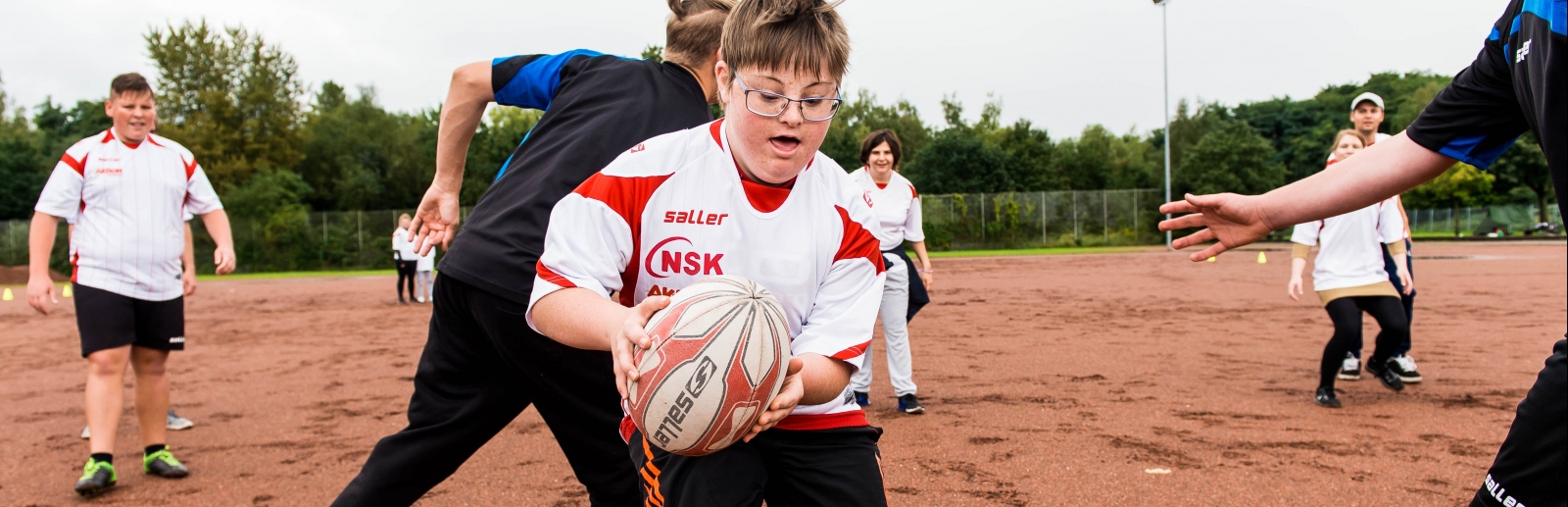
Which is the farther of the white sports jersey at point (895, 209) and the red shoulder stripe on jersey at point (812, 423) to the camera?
the white sports jersey at point (895, 209)

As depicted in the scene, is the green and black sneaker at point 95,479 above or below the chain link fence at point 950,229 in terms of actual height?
below

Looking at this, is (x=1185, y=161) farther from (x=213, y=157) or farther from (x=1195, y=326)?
(x=213, y=157)

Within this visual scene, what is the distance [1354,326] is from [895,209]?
3210mm

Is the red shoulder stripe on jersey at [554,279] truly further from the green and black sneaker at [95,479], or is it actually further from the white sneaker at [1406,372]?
the white sneaker at [1406,372]

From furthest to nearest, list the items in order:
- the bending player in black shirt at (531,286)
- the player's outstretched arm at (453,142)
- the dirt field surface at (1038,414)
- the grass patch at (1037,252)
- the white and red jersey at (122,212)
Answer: the grass patch at (1037,252)
the white and red jersey at (122,212)
the dirt field surface at (1038,414)
the player's outstretched arm at (453,142)
the bending player in black shirt at (531,286)

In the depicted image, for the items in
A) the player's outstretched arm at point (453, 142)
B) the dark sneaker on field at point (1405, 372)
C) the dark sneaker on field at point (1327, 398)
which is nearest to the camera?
the player's outstretched arm at point (453, 142)

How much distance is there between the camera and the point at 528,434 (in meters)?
6.05

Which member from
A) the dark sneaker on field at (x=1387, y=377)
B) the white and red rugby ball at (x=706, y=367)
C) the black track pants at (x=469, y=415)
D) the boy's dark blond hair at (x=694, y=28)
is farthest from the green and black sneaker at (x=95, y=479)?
the dark sneaker on field at (x=1387, y=377)

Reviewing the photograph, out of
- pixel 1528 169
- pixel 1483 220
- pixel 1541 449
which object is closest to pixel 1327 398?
pixel 1541 449

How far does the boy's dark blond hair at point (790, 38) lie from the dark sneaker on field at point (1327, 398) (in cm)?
554

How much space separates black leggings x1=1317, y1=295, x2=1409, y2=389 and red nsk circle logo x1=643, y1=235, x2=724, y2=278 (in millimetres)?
5554

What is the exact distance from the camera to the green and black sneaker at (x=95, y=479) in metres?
4.75

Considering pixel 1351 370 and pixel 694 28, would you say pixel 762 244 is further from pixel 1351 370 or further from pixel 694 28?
pixel 1351 370

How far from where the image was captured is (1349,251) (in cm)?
661
